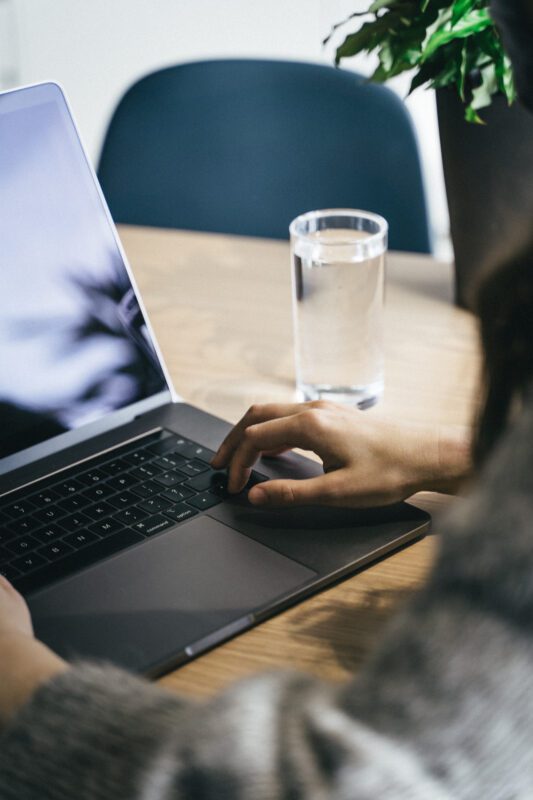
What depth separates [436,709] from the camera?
382 millimetres

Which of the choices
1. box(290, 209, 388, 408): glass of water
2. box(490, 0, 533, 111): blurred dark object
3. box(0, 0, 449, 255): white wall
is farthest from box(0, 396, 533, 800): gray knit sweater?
box(0, 0, 449, 255): white wall

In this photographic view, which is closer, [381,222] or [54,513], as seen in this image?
[54,513]

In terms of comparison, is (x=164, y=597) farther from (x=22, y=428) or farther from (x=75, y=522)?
(x=22, y=428)

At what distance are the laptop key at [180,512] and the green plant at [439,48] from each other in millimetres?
501

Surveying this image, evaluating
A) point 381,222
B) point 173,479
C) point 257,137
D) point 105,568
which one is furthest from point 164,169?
point 105,568

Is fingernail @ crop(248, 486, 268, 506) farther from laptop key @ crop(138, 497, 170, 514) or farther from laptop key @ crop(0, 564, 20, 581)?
laptop key @ crop(0, 564, 20, 581)

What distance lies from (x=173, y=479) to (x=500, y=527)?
0.50m

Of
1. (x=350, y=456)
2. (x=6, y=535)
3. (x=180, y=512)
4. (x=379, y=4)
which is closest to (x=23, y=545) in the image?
(x=6, y=535)

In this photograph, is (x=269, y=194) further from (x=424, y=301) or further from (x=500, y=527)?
(x=500, y=527)

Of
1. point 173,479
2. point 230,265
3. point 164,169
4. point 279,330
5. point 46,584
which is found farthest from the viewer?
point 164,169

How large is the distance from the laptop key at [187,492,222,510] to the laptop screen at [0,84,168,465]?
0.16 meters

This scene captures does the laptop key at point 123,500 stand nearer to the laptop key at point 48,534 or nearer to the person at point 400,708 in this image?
A: the laptop key at point 48,534

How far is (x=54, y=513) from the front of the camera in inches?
31.7

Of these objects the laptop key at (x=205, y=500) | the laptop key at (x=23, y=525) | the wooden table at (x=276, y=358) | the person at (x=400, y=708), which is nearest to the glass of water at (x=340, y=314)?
the wooden table at (x=276, y=358)
